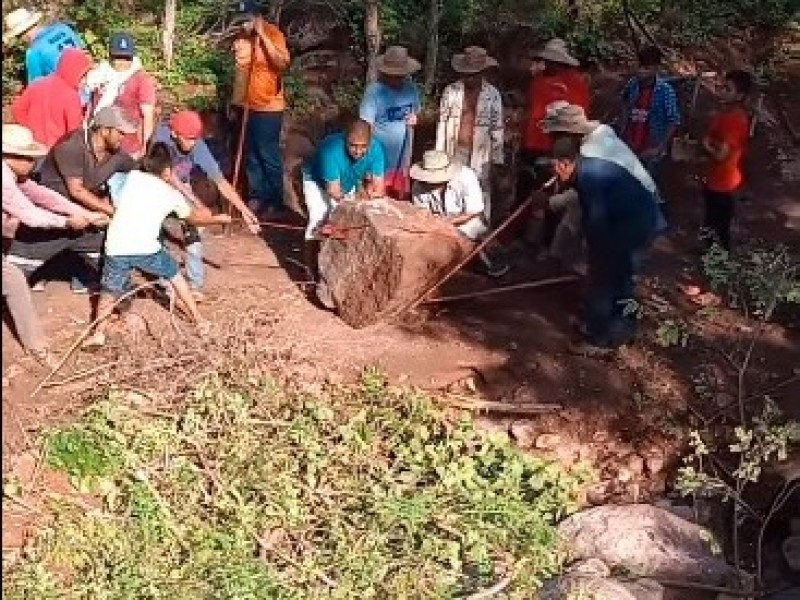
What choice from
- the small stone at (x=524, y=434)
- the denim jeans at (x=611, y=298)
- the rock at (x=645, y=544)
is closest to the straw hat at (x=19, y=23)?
the denim jeans at (x=611, y=298)

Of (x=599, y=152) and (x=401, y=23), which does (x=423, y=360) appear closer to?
(x=599, y=152)

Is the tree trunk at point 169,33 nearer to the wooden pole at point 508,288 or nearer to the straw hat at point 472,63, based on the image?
the straw hat at point 472,63

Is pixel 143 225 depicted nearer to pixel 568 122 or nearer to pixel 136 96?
pixel 136 96

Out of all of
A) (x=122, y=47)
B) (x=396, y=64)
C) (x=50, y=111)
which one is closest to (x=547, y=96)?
(x=396, y=64)

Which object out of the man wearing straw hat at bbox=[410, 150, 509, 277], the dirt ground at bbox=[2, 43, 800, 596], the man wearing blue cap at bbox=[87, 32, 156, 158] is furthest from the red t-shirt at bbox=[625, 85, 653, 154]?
the man wearing blue cap at bbox=[87, 32, 156, 158]

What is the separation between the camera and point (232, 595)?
5492mm

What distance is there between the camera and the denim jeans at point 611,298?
6996 mm

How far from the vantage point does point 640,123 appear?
835 centimetres

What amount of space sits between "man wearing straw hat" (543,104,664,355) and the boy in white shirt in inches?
76.4

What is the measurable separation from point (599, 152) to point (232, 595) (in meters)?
3.00

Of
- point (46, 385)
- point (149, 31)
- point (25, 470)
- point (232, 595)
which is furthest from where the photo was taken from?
point (149, 31)

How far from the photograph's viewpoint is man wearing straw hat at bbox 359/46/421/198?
7930 millimetres

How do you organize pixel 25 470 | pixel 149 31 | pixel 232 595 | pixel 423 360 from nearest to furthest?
1. pixel 232 595
2. pixel 25 470
3. pixel 423 360
4. pixel 149 31

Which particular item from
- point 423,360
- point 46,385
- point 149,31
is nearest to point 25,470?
point 46,385
